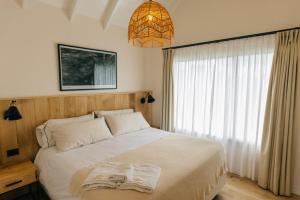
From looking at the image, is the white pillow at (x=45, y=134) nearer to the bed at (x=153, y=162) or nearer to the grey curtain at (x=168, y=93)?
the bed at (x=153, y=162)

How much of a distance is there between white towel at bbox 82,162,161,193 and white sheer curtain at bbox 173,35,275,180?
166cm

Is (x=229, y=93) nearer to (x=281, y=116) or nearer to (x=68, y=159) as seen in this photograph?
(x=281, y=116)

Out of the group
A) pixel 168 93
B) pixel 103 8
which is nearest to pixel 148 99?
pixel 168 93

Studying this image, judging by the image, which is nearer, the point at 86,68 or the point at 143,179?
the point at 143,179

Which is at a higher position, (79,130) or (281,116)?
(281,116)

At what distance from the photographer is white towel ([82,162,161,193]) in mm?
1346

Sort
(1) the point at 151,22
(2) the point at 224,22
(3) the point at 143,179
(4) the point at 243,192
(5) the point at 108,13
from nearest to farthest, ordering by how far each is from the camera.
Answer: (3) the point at 143,179, (1) the point at 151,22, (4) the point at 243,192, (2) the point at 224,22, (5) the point at 108,13

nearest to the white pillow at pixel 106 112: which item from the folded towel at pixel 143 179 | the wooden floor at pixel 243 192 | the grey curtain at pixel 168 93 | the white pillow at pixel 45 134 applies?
the white pillow at pixel 45 134

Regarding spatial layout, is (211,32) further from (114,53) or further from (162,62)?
(114,53)

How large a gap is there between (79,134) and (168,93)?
1817mm

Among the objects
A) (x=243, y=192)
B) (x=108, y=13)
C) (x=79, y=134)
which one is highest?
(x=108, y=13)

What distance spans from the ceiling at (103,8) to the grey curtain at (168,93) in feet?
2.84

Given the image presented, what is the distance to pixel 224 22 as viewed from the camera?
9.02 ft

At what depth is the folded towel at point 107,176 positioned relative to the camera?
1360 millimetres
